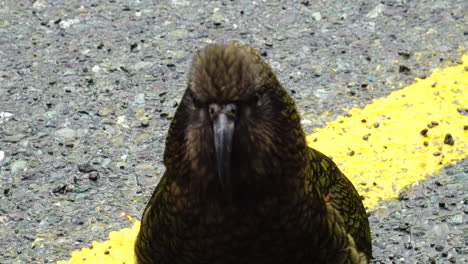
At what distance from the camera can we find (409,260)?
4.46 m

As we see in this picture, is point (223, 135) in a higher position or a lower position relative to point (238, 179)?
higher

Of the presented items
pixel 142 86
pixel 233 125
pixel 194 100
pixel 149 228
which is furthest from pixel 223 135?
pixel 142 86

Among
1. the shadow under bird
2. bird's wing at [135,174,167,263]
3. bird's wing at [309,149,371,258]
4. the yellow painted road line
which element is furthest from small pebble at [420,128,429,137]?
bird's wing at [135,174,167,263]

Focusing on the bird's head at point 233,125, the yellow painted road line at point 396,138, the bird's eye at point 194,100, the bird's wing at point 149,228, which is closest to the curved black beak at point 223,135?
the bird's head at point 233,125

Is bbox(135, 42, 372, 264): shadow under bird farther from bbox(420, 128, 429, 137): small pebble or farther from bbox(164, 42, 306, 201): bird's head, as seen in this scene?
bbox(420, 128, 429, 137): small pebble

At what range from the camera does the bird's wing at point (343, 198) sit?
371cm

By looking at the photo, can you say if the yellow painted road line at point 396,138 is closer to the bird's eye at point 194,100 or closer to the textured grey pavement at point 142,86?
the textured grey pavement at point 142,86

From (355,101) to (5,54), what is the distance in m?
2.64

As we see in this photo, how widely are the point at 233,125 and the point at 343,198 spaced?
3.47 feet

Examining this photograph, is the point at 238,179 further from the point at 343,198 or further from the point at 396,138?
the point at 396,138

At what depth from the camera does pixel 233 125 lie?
2975mm

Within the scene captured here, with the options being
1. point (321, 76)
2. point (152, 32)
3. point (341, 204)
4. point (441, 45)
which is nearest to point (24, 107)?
point (152, 32)

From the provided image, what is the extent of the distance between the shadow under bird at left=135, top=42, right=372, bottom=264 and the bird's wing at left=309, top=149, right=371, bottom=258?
14 centimetres

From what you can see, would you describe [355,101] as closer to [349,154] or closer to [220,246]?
[349,154]
